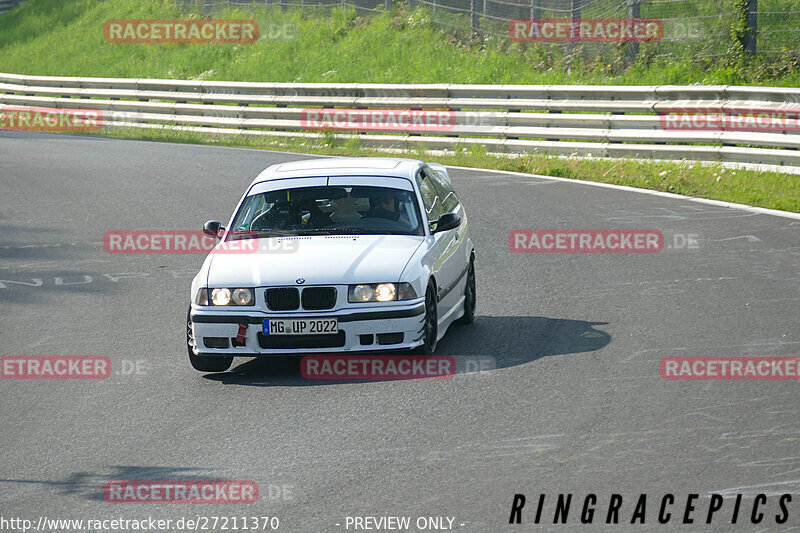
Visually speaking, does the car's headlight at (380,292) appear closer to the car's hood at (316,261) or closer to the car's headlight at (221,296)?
the car's hood at (316,261)

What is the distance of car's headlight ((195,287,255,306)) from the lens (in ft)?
28.8

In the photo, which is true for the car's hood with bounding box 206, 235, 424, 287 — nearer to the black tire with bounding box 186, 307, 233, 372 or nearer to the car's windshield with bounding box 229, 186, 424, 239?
the car's windshield with bounding box 229, 186, 424, 239

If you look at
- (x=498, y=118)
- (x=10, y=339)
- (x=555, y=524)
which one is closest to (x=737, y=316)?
(x=555, y=524)

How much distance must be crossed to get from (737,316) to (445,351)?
254cm

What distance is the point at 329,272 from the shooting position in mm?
8773

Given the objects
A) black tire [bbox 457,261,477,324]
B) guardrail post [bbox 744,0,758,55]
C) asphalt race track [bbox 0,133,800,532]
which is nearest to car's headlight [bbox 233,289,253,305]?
asphalt race track [bbox 0,133,800,532]

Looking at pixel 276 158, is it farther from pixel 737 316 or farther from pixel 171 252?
pixel 737 316

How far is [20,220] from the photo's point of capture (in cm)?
1620

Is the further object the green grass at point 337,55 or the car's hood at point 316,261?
the green grass at point 337,55

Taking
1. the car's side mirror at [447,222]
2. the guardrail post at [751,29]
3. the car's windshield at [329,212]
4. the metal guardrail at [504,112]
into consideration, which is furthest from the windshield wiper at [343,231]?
the guardrail post at [751,29]

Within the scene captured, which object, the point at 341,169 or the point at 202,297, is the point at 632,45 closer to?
the point at 341,169

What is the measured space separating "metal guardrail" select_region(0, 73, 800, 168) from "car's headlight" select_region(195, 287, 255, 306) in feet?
34.7

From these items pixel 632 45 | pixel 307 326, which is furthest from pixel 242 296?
pixel 632 45

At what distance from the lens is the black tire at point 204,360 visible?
351 inches
